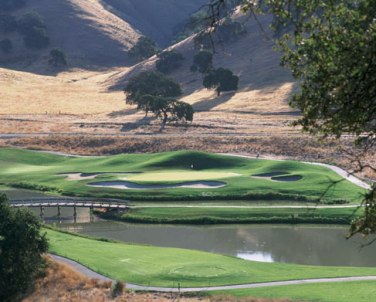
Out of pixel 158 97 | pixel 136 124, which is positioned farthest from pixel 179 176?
pixel 136 124

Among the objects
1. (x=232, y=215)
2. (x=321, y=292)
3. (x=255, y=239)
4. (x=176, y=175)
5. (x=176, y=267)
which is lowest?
(x=255, y=239)

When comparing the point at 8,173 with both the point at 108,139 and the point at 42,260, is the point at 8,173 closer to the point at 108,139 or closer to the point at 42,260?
the point at 108,139

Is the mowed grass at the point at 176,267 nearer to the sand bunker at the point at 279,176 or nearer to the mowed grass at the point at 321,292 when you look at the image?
the mowed grass at the point at 321,292

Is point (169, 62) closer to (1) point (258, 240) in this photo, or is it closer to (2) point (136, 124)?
(2) point (136, 124)

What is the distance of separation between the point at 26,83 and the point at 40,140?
197ft

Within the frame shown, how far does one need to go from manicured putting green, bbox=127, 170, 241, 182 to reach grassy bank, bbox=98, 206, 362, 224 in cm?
1185

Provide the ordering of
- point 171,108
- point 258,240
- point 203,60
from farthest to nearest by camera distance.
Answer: point 203,60
point 171,108
point 258,240

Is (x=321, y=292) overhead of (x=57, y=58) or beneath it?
beneath

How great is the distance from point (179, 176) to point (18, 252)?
42.3 metres

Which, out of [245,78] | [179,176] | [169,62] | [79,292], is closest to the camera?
[79,292]

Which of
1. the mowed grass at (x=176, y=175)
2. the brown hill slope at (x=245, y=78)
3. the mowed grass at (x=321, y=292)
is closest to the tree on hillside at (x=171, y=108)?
the brown hill slope at (x=245, y=78)

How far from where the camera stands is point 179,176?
8288cm

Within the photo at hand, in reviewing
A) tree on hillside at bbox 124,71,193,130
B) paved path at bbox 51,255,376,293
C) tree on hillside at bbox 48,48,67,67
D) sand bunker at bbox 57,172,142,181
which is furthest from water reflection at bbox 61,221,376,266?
tree on hillside at bbox 48,48,67,67

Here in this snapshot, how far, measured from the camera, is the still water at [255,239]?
54.3 meters
